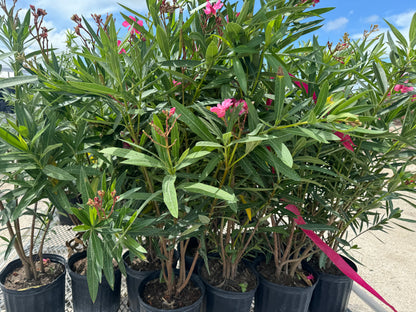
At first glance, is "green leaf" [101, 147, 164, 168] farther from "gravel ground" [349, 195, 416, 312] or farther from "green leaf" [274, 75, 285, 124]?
"gravel ground" [349, 195, 416, 312]

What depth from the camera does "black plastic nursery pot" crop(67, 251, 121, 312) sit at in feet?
3.99

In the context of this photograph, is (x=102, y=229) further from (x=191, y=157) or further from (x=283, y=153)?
(x=283, y=153)

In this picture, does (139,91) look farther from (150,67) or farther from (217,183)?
(217,183)

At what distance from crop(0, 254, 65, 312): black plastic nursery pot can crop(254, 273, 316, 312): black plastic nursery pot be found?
818 mm

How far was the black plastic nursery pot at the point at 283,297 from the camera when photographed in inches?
46.9

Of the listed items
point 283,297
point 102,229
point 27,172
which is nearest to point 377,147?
point 283,297

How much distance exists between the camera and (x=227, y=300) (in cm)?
115

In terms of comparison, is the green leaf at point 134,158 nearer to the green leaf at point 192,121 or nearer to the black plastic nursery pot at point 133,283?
Result: the green leaf at point 192,121

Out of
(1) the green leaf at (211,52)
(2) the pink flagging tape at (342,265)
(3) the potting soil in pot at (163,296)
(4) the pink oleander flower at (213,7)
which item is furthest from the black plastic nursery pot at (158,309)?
(4) the pink oleander flower at (213,7)

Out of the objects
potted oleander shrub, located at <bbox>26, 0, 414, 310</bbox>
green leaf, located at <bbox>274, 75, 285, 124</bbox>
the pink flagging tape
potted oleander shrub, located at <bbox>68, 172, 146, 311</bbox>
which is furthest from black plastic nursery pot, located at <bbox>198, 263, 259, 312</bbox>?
green leaf, located at <bbox>274, 75, 285, 124</bbox>

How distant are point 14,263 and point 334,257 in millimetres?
1257

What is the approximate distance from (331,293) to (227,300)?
20.2 inches

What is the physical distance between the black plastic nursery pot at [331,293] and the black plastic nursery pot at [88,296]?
0.89 meters

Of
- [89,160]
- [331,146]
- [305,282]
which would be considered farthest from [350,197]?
[89,160]
